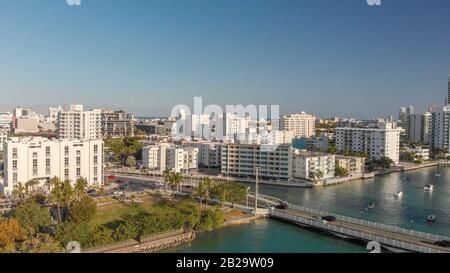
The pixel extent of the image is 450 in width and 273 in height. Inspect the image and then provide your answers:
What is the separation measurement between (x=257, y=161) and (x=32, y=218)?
7521mm

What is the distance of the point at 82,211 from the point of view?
5.90 m

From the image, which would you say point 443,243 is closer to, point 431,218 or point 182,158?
point 431,218

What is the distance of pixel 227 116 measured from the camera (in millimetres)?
21234

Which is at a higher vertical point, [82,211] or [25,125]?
[25,125]

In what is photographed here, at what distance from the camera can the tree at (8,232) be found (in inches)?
183

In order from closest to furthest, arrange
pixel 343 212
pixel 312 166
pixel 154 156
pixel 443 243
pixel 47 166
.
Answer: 1. pixel 443 243
2. pixel 343 212
3. pixel 47 166
4. pixel 312 166
5. pixel 154 156

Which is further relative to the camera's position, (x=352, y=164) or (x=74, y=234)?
(x=352, y=164)

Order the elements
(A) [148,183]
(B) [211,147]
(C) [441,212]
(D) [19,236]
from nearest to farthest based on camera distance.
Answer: (D) [19,236] < (C) [441,212] < (A) [148,183] < (B) [211,147]

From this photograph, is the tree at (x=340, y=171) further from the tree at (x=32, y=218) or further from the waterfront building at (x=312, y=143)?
the tree at (x=32, y=218)

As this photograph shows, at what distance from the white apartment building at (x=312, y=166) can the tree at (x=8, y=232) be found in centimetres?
828

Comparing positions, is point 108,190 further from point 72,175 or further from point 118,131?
point 118,131

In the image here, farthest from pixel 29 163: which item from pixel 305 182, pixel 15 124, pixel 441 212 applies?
pixel 15 124

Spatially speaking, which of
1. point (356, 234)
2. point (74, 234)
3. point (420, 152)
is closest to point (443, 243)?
point (356, 234)

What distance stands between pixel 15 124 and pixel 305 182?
19.5m
